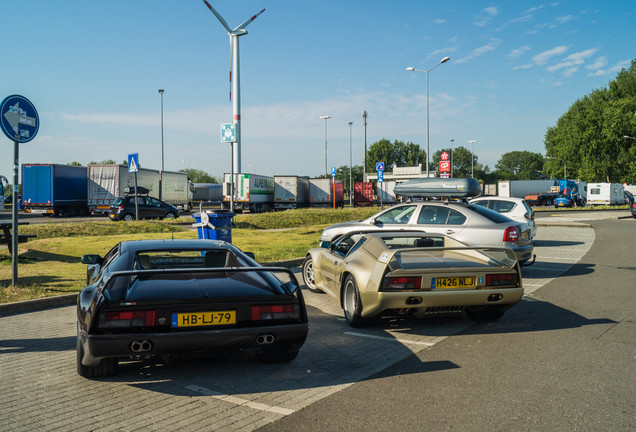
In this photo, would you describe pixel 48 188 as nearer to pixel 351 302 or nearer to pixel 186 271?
pixel 351 302

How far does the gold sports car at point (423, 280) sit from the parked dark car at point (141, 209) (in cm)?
2409

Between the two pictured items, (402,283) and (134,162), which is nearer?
(402,283)

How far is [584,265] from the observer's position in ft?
40.8

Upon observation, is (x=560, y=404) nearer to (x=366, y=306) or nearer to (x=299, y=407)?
(x=299, y=407)

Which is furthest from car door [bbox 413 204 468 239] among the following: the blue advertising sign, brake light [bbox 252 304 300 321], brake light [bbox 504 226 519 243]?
the blue advertising sign

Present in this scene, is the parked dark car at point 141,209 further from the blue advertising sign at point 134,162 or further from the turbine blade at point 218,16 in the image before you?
the turbine blade at point 218,16

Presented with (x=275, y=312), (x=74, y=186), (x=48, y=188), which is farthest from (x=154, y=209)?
(x=275, y=312)

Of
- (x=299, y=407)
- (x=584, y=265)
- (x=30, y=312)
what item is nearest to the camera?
(x=299, y=407)

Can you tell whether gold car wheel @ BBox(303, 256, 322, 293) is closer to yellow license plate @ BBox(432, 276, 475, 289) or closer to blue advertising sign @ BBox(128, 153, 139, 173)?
yellow license plate @ BBox(432, 276, 475, 289)

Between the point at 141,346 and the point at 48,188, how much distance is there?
3518 centimetres

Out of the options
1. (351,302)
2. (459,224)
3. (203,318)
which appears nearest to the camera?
(203,318)

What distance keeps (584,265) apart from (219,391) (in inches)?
428

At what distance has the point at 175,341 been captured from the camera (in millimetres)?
4035

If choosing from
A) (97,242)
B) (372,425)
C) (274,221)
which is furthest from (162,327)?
(274,221)
